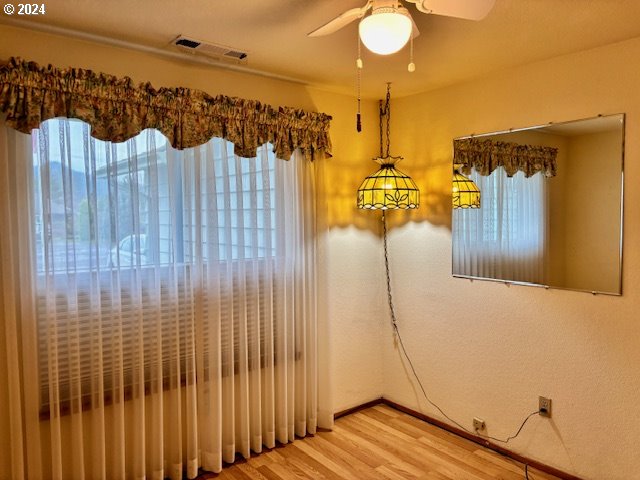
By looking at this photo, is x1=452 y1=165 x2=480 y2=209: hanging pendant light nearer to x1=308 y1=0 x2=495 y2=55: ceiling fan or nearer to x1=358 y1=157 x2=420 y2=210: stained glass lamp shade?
x1=358 y1=157 x2=420 y2=210: stained glass lamp shade

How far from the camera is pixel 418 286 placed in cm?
352

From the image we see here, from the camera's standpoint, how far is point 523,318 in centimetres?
287

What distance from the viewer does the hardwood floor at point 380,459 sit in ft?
9.07

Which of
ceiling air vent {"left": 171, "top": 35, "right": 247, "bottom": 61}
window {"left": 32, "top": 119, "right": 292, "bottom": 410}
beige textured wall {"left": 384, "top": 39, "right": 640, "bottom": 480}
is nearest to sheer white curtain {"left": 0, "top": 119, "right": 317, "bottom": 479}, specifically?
window {"left": 32, "top": 119, "right": 292, "bottom": 410}

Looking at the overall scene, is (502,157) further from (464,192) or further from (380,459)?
(380,459)

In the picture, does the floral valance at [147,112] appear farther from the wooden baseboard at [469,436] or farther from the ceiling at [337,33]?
the wooden baseboard at [469,436]

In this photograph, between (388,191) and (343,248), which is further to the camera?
(343,248)

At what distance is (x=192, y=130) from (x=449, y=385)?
2.45m

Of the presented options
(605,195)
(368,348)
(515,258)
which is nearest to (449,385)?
(368,348)

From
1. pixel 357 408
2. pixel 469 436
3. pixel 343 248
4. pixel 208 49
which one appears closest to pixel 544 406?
pixel 469 436

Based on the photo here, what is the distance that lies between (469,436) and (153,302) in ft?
7.50

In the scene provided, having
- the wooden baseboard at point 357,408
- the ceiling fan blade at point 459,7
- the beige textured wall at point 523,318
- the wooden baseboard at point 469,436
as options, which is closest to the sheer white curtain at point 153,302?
the wooden baseboard at point 357,408

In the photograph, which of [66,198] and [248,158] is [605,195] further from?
[66,198]

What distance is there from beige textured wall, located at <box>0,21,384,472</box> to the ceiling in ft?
0.80
